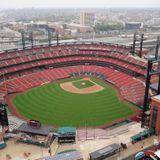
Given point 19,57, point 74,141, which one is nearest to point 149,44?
point 19,57

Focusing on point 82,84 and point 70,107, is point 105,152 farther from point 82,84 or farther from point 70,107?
point 82,84

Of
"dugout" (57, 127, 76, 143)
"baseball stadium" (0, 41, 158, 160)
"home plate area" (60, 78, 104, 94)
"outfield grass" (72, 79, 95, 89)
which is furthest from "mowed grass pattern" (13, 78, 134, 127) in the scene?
"dugout" (57, 127, 76, 143)

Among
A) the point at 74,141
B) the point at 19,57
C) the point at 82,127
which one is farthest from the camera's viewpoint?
the point at 19,57

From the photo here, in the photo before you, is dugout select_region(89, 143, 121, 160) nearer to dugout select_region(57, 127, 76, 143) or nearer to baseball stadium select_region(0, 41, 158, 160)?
dugout select_region(57, 127, 76, 143)

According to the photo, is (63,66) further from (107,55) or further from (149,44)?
(149,44)

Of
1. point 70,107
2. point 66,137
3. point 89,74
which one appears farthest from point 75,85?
point 66,137
